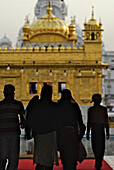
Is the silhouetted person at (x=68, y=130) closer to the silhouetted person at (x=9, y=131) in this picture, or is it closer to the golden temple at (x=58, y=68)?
the silhouetted person at (x=9, y=131)

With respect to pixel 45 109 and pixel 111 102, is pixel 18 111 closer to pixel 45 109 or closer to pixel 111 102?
pixel 45 109

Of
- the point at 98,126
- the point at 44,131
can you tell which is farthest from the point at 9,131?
the point at 98,126

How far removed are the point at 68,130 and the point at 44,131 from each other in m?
0.46

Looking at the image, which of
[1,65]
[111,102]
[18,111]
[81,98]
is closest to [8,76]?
[1,65]

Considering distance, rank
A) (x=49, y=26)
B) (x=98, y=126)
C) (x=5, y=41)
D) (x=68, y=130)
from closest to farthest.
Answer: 1. (x=68, y=130)
2. (x=98, y=126)
3. (x=49, y=26)
4. (x=5, y=41)

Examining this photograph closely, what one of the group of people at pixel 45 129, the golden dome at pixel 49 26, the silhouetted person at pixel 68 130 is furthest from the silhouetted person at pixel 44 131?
the golden dome at pixel 49 26

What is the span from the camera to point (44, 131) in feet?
23.7

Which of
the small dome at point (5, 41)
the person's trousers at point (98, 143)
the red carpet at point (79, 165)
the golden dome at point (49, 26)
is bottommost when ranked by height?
the red carpet at point (79, 165)

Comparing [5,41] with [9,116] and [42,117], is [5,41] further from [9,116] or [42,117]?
[42,117]

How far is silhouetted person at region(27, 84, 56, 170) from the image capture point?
7238 mm

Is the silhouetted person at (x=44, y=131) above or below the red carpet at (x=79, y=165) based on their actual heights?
above

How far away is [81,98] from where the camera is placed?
21156mm

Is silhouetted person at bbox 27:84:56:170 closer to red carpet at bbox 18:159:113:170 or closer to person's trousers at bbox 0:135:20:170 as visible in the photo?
person's trousers at bbox 0:135:20:170

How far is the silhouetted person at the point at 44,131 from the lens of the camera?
285 inches
